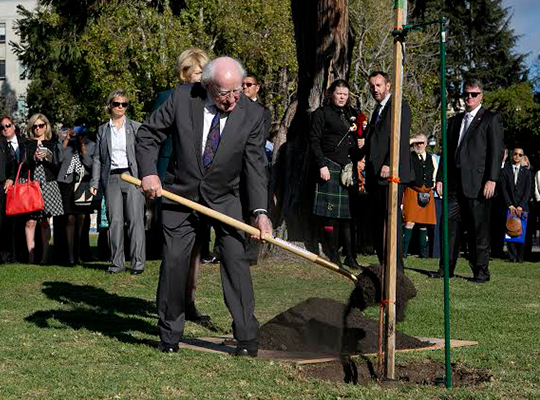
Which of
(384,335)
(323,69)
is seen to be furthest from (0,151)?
(384,335)

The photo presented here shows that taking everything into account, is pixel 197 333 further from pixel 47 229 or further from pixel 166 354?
pixel 47 229

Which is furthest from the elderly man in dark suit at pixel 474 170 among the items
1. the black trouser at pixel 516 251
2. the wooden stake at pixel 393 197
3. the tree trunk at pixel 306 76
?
the wooden stake at pixel 393 197

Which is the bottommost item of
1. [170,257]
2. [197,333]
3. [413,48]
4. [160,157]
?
[197,333]

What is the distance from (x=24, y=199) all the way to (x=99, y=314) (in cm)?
557

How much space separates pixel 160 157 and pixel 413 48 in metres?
39.1

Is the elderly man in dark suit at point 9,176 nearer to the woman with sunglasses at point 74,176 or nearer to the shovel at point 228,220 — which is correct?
the woman with sunglasses at point 74,176

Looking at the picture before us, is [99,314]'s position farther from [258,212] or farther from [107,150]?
[107,150]

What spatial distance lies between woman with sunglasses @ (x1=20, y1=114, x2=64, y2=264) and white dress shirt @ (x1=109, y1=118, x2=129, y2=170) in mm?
1931

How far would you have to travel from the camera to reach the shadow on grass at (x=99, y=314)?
8750 mm

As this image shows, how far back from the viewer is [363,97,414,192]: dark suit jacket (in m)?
10.1

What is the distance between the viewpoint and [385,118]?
10.4 m

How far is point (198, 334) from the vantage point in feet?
28.6

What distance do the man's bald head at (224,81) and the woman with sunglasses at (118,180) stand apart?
19.8 feet

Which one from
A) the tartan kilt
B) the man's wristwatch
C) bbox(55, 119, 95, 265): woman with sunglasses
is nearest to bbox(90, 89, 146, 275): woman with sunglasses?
bbox(55, 119, 95, 265): woman with sunglasses
